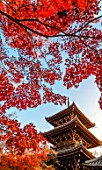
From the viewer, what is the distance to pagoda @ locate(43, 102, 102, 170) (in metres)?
20.4

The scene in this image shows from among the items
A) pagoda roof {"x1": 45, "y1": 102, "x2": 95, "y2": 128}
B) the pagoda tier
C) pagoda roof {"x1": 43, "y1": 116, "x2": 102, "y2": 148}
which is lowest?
the pagoda tier

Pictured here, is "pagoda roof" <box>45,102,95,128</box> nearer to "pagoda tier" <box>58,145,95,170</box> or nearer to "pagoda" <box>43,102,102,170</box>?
"pagoda" <box>43,102,102,170</box>

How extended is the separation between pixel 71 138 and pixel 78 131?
1.14m

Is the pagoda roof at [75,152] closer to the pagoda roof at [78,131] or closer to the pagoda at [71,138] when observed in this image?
the pagoda at [71,138]

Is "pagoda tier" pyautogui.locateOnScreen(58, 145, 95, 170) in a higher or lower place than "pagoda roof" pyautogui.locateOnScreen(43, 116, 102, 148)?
lower

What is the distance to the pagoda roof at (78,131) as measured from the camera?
2202 centimetres

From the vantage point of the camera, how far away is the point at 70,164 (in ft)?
68.6

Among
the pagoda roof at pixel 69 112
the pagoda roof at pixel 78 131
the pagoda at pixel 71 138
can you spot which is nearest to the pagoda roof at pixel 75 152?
the pagoda at pixel 71 138

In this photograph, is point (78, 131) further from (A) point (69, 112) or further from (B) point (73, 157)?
(B) point (73, 157)

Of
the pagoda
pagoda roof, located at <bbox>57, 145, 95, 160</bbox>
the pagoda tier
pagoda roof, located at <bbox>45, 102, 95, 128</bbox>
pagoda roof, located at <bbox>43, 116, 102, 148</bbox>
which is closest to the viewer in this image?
pagoda roof, located at <bbox>57, 145, 95, 160</bbox>

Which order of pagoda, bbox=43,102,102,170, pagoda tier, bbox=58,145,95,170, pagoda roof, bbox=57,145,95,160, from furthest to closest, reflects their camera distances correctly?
1. pagoda, bbox=43,102,102,170
2. pagoda tier, bbox=58,145,95,170
3. pagoda roof, bbox=57,145,95,160

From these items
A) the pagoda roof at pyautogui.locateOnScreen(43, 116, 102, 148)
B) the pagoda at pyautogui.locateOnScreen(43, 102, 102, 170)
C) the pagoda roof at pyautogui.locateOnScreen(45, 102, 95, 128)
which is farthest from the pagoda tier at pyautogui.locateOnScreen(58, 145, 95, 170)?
the pagoda roof at pyautogui.locateOnScreen(45, 102, 95, 128)

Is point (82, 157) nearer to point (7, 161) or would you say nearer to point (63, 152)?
point (63, 152)

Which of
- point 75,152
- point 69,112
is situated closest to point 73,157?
point 75,152
